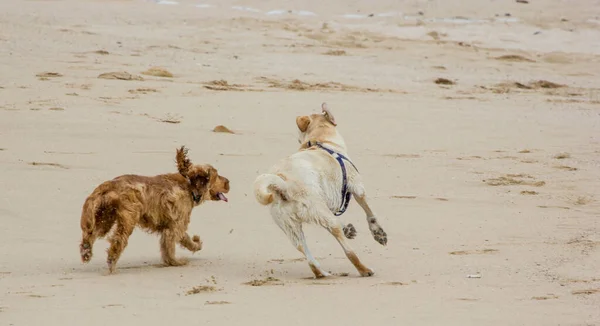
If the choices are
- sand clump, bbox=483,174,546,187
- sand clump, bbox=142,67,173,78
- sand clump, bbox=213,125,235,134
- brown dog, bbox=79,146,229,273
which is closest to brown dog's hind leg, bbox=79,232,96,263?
brown dog, bbox=79,146,229,273

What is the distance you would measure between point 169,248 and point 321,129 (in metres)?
1.71

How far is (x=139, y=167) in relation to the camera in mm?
10508

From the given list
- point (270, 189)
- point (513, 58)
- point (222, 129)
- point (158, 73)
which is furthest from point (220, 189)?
point (513, 58)

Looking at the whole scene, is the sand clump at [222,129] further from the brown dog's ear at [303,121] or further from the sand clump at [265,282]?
the sand clump at [265,282]

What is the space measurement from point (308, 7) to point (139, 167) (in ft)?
59.7

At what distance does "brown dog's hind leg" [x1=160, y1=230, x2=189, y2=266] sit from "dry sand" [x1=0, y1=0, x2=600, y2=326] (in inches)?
3.5

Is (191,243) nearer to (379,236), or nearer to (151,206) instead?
(151,206)

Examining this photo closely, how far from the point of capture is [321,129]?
8516 millimetres

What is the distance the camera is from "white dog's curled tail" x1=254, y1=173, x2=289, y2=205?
7.21 m

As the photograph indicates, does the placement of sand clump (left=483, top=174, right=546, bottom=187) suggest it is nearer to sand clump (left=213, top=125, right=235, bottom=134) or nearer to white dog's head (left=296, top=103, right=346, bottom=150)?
white dog's head (left=296, top=103, right=346, bottom=150)

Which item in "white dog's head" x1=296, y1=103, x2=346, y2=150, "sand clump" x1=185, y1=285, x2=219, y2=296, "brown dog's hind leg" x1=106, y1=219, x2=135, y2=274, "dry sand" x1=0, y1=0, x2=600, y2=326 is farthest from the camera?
"white dog's head" x1=296, y1=103, x2=346, y2=150

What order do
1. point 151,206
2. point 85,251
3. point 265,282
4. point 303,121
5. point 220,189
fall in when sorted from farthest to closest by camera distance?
point 303,121, point 220,189, point 151,206, point 85,251, point 265,282

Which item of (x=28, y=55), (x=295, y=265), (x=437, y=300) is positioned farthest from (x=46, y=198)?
(x=28, y=55)

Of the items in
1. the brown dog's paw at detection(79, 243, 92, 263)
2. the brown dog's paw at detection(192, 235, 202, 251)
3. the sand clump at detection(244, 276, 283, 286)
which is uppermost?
the brown dog's paw at detection(79, 243, 92, 263)
